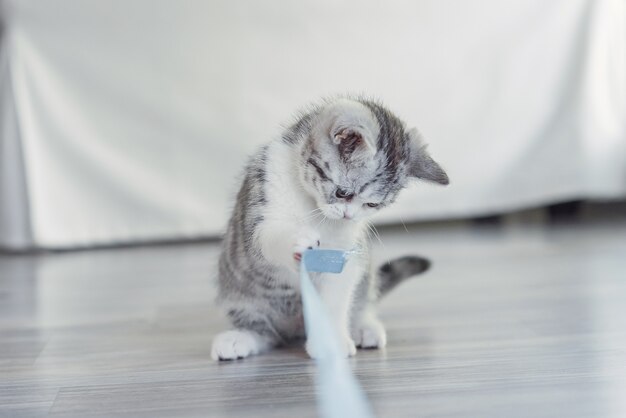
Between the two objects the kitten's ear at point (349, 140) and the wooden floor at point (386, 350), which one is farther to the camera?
the kitten's ear at point (349, 140)

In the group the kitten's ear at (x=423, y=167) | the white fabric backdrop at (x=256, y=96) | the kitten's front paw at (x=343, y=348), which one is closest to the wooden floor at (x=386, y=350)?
the kitten's front paw at (x=343, y=348)

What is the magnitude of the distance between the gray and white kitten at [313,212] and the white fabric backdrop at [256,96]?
1.81m

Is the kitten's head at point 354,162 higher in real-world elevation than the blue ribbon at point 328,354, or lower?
higher

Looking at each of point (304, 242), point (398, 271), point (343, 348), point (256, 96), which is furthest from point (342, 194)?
point (256, 96)

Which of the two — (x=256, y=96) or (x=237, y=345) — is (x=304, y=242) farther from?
(x=256, y=96)

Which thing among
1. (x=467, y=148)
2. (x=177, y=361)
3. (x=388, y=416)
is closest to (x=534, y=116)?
(x=467, y=148)

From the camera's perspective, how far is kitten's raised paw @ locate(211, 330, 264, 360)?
1612 millimetres

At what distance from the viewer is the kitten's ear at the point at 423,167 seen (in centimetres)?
164

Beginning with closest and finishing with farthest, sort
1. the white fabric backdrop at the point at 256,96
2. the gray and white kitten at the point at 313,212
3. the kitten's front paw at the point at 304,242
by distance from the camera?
1. the kitten's front paw at the point at 304,242
2. the gray and white kitten at the point at 313,212
3. the white fabric backdrop at the point at 256,96

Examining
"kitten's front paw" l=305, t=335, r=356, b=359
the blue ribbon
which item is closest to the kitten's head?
the blue ribbon

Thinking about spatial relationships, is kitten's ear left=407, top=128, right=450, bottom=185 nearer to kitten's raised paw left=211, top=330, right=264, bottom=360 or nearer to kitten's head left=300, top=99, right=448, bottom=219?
kitten's head left=300, top=99, right=448, bottom=219

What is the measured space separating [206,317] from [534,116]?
2.09 meters

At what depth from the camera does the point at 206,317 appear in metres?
2.10

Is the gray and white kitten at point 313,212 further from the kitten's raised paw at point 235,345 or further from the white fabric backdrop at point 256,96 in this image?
the white fabric backdrop at point 256,96
